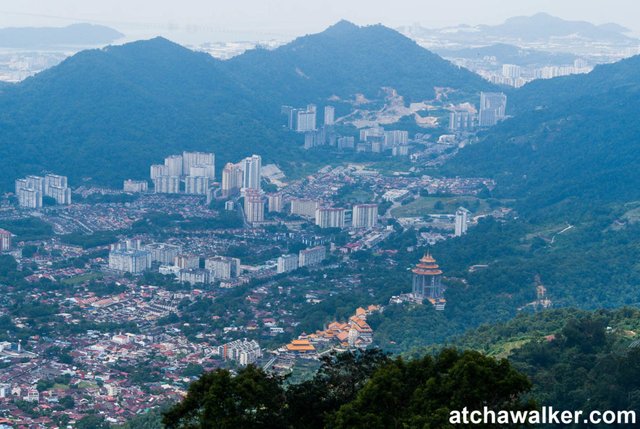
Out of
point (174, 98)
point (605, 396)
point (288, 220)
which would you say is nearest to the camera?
point (605, 396)

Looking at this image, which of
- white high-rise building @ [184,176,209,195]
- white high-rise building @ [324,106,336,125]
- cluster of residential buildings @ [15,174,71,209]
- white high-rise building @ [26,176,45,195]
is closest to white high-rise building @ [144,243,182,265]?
cluster of residential buildings @ [15,174,71,209]

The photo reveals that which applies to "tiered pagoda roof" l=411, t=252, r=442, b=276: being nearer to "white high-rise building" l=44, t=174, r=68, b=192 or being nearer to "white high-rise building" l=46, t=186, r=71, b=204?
"white high-rise building" l=46, t=186, r=71, b=204

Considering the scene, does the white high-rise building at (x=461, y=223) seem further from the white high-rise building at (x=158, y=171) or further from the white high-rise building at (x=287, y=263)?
the white high-rise building at (x=158, y=171)

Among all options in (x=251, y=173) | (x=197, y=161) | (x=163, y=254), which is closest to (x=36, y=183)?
(x=197, y=161)

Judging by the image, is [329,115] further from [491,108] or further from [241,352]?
[241,352]

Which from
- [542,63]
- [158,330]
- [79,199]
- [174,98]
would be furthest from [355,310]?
[542,63]

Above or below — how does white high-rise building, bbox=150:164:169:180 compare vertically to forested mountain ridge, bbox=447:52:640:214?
below

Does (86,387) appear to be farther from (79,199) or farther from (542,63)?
(542,63)
